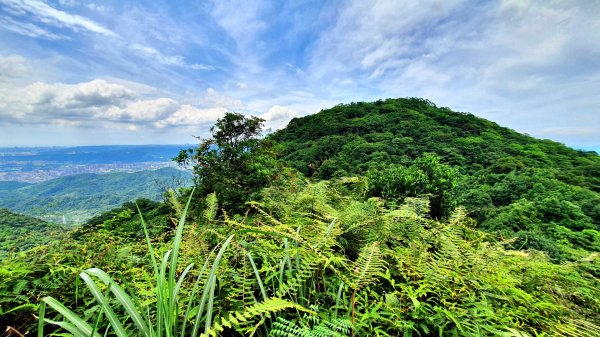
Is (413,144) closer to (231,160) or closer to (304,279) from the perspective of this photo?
(231,160)

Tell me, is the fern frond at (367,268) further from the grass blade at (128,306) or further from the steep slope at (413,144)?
the steep slope at (413,144)

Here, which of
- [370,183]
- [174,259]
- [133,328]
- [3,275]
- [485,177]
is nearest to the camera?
[174,259]

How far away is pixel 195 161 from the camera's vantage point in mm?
11977

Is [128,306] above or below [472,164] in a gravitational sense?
below

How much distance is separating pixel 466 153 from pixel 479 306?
28779mm

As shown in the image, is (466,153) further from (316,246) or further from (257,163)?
(316,246)

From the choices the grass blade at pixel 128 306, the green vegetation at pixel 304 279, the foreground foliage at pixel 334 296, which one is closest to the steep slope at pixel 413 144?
the green vegetation at pixel 304 279

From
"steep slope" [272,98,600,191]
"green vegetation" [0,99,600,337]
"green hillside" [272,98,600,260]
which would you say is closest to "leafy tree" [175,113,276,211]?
"green hillside" [272,98,600,260]

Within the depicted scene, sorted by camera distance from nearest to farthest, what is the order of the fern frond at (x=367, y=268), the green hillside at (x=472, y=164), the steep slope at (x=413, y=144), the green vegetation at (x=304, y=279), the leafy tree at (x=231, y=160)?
the green vegetation at (x=304, y=279), the fern frond at (x=367, y=268), the green hillside at (x=472, y=164), the leafy tree at (x=231, y=160), the steep slope at (x=413, y=144)

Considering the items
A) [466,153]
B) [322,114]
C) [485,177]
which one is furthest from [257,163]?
[322,114]

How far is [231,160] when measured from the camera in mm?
11875

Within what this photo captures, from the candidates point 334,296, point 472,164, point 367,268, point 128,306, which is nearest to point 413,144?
point 472,164

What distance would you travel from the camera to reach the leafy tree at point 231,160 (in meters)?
11.2

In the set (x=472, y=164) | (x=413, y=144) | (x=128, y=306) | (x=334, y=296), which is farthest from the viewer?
(x=413, y=144)
